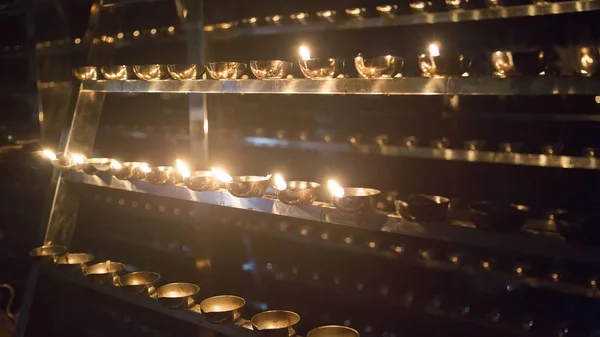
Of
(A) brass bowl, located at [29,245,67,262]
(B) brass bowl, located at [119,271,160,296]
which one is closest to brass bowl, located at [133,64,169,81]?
(B) brass bowl, located at [119,271,160,296]

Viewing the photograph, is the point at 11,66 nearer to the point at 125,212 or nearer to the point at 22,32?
the point at 22,32

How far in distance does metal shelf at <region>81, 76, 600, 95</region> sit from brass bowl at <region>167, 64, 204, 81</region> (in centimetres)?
3

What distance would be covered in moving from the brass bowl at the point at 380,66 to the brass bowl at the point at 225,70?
65cm

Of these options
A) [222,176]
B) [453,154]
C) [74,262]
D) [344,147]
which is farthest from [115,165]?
[453,154]

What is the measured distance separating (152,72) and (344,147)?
41.1 inches

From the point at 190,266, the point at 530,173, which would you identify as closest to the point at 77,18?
the point at 190,266

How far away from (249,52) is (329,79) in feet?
4.31

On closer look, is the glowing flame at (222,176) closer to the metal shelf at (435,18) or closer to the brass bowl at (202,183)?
the brass bowl at (202,183)

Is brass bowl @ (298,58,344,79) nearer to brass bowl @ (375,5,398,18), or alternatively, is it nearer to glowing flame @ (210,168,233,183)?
brass bowl @ (375,5,398,18)

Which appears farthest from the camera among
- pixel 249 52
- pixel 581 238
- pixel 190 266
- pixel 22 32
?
pixel 22 32

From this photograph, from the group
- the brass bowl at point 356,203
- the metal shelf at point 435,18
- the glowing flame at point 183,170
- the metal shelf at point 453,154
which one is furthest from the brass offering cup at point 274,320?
the metal shelf at point 435,18

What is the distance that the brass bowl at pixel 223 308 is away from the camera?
7.39 ft

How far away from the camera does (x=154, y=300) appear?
255 cm

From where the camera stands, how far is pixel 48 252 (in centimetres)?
298
